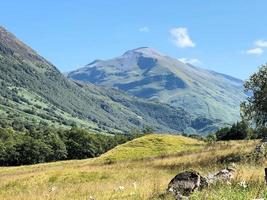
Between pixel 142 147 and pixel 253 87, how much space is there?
3692cm

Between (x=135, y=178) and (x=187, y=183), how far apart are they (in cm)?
1432

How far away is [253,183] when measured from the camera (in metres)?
13.7

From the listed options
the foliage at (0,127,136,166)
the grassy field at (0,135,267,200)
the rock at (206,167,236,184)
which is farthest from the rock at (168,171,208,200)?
the foliage at (0,127,136,166)

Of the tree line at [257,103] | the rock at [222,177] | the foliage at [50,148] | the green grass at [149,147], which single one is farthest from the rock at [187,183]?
the foliage at [50,148]

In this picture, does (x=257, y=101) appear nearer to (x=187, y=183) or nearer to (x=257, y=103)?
(x=257, y=103)

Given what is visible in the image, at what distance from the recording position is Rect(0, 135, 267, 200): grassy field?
1388 cm

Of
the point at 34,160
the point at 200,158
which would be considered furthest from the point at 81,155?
the point at 200,158

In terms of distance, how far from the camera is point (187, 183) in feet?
47.8

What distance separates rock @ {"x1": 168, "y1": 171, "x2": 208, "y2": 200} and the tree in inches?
1595

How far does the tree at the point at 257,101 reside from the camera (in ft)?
179

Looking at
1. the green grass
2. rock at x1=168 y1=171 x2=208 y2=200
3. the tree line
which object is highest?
the tree line

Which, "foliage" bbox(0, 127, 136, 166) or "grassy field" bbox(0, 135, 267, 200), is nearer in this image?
"grassy field" bbox(0, 135, 267, 200)

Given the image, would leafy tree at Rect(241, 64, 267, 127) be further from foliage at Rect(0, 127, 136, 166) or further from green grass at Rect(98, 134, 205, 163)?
foliage at Rect(0, 127, 136, 166)

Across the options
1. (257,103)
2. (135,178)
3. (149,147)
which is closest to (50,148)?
(149,147)
